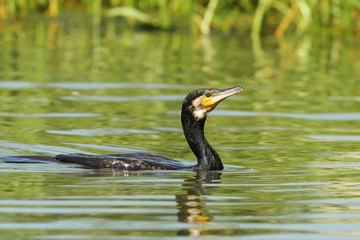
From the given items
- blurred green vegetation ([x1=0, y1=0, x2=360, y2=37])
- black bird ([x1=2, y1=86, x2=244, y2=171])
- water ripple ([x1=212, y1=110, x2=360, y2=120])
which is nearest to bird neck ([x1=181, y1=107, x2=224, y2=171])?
black bird ([x1=2, y1=86, x2=244, y2=171])

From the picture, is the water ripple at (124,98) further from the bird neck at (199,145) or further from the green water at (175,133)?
the bird neck at (199,145)

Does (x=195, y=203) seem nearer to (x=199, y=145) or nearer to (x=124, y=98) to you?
(x=199, y=145)

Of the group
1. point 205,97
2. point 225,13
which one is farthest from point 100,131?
point 225,13

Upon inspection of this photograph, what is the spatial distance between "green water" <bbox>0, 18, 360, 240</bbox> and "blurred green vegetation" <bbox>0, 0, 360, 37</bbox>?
44 cm

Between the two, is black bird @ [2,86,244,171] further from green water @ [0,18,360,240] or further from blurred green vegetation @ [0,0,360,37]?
blurred green vegetation @ [0,0,360,37]

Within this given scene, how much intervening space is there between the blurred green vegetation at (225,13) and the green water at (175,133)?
1.45 feet

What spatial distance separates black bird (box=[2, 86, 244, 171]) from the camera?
8695 mm

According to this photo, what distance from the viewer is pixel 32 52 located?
18641 mm

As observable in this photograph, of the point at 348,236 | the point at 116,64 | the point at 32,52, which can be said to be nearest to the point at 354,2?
the point at 116,64

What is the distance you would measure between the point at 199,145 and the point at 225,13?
530 inches

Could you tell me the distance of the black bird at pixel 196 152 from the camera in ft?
28.5

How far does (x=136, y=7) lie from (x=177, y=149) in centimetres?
1155

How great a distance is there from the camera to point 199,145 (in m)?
9.16

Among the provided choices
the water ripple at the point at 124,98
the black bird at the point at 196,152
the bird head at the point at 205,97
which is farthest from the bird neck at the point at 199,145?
the water ripple at the point at 124,98
